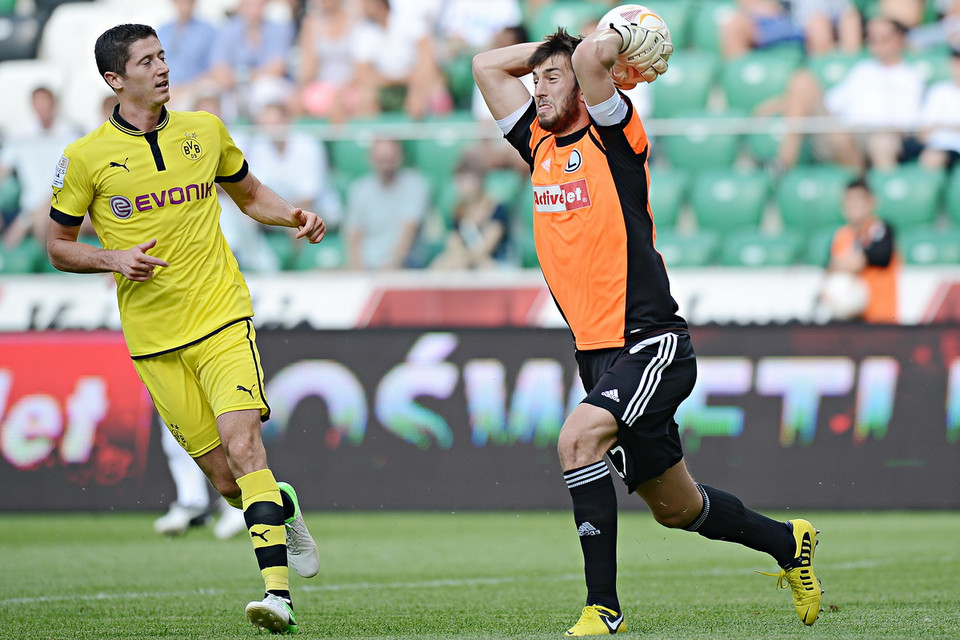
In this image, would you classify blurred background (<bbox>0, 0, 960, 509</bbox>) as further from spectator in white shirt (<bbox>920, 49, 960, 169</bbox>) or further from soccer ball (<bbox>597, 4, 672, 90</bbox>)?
soccer ball (<bbox>597, 4, 672, 90</bbox>)

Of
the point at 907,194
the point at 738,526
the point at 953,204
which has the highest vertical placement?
the point at 907,194

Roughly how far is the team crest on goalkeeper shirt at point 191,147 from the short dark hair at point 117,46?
0.40 meters

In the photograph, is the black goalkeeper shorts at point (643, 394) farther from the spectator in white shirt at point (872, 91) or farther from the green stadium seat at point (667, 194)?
the spectator in white shirt at point (872, 91)

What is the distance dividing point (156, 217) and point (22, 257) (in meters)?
6.88

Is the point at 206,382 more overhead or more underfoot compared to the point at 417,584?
more overhead

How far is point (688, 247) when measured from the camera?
41.1 ft

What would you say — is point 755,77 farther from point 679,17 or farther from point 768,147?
point 768,147

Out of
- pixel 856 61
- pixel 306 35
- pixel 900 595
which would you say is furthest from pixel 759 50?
pixel 900 595

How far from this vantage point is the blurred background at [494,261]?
1068cm

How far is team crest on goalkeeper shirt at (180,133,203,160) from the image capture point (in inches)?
240

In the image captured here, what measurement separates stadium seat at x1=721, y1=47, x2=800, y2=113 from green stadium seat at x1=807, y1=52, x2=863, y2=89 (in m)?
0.20

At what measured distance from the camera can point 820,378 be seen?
10664 millimetres

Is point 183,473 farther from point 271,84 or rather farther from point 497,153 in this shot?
point 271,84

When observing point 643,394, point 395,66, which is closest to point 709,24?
point 395,66
